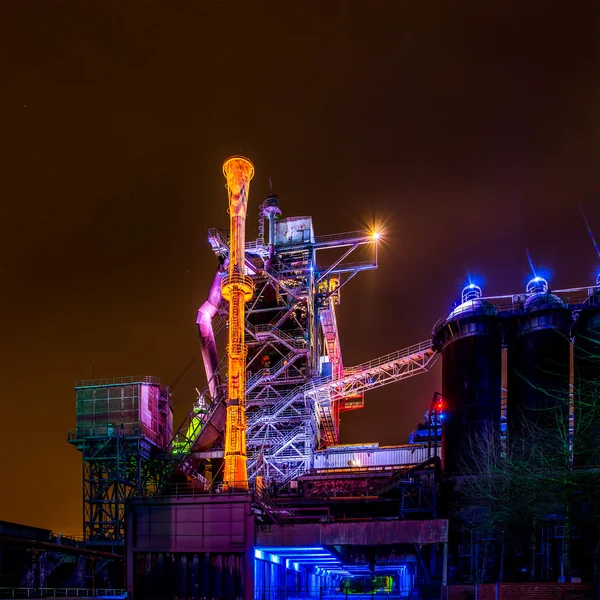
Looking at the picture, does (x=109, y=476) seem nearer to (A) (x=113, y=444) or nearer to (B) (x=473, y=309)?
(A) (x=113, y=444)

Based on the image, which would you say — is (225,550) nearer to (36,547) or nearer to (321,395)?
Answer: (36,547)

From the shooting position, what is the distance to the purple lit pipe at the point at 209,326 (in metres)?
75.8

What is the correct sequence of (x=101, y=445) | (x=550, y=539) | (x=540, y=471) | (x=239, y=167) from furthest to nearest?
(x=101, y=445) → (x=239, y=167) → (x=550, y=539) → (x=540, y=471)

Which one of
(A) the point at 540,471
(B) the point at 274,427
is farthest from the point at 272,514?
(B) the point at 274,427

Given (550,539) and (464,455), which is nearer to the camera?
(550,539)

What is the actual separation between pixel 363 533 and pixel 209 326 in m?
37.3

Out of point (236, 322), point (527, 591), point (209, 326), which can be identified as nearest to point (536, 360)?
point (236, 322)

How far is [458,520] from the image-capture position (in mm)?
50906

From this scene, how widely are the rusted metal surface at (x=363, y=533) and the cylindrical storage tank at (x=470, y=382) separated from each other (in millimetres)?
10555

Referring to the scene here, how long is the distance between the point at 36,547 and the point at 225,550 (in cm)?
1136

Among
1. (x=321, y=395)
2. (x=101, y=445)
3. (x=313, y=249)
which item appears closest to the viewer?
(x=101, y=445)

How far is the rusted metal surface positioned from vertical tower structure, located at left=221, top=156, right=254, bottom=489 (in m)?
6.39

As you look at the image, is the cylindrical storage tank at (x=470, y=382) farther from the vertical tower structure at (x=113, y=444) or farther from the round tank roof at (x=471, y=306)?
the vertical tower structure at (x=113, y=444)

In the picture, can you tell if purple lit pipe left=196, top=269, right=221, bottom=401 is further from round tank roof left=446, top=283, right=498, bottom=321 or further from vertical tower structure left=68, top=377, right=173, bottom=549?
round tank roof left=446, top=283, right=498, bottom=321
